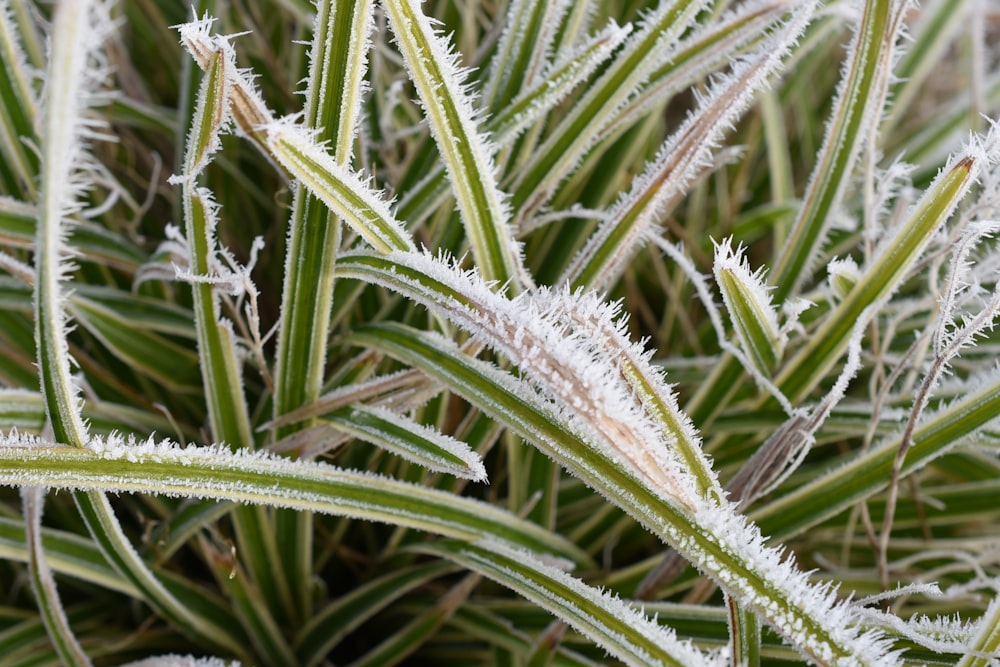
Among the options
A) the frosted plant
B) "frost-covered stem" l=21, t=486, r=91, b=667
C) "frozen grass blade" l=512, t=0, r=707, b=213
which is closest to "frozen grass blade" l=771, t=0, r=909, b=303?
the frosted plant

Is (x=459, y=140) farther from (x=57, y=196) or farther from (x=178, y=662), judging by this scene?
(x=178, y=662)

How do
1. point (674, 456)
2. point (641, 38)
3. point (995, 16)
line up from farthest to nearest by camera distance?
point (995, 16) < point (641, 38) < point (674, 456)

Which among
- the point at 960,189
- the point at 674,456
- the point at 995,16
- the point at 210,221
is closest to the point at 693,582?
the point at 674,456

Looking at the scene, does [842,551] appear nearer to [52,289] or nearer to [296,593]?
[296,593]

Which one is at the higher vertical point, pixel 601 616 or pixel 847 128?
pixel 847 128

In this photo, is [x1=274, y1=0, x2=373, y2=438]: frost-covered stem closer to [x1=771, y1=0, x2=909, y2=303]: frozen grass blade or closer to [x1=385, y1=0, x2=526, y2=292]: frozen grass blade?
[x1=385, y1=0, x2=526, y2=292]: frozen grass blade

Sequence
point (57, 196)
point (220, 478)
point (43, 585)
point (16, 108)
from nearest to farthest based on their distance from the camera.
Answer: point (57, 196) → point (220, 478) → point (43, 585) → point (16, 108)

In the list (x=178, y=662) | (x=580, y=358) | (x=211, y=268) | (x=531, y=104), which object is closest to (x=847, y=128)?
(x=531, y=104)

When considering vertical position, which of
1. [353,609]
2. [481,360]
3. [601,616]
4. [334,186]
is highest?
[334,186]
